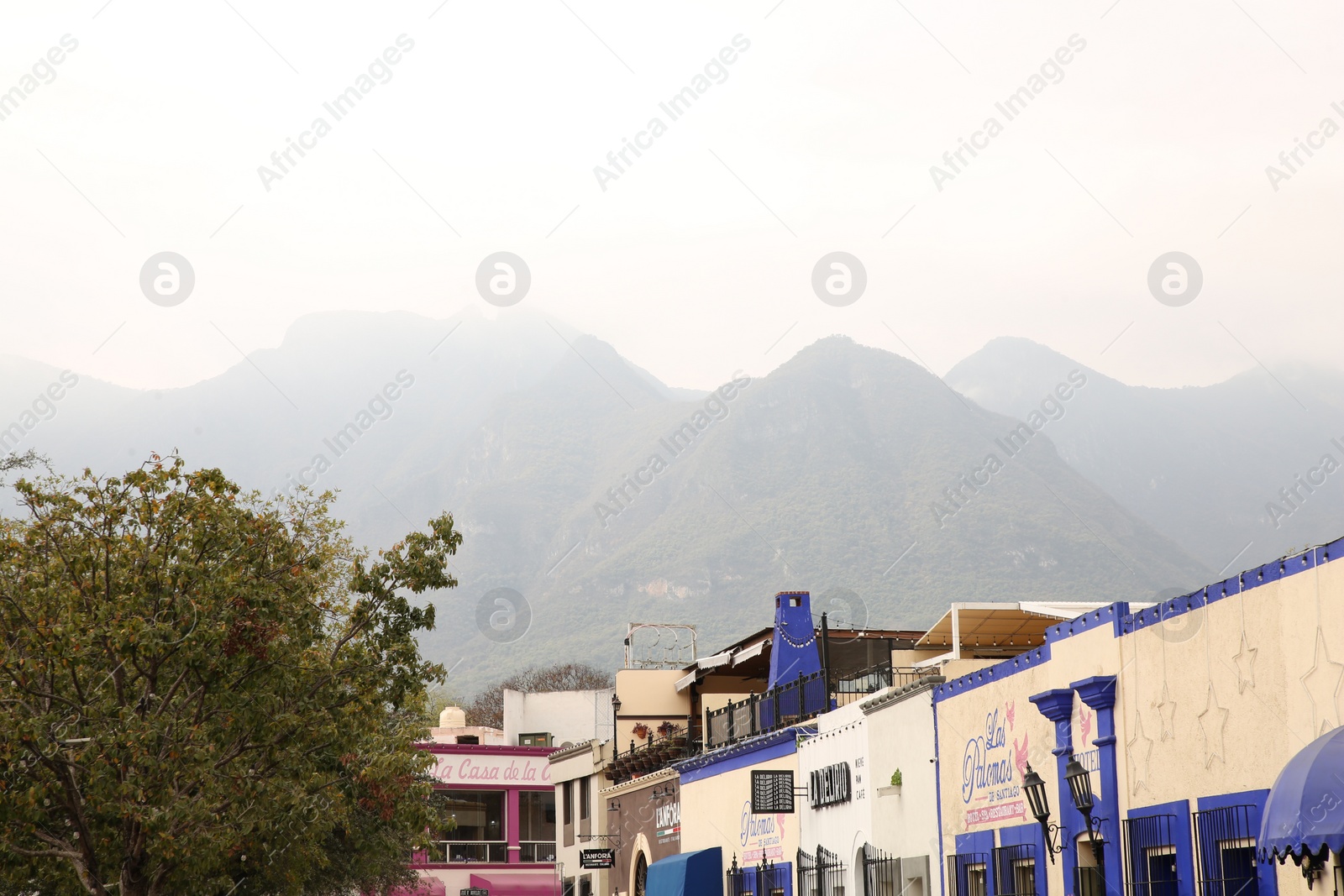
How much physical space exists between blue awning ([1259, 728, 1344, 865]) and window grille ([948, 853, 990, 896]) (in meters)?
7.53

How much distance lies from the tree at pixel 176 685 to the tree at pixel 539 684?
8010 cm

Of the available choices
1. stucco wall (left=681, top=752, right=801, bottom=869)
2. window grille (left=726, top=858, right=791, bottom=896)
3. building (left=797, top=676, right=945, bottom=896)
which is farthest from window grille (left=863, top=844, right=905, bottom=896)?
window grille (left=726, top=858, right=791, bottom=896)

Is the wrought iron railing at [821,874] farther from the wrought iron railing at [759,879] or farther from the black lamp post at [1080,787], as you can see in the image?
the black lamp post at [1080,787]

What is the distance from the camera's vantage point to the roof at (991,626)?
2281cm

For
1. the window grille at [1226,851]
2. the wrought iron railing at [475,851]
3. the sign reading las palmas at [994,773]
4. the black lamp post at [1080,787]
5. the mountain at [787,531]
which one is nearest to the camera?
the window grille at [1226,851]

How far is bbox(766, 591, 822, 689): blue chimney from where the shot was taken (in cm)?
2827

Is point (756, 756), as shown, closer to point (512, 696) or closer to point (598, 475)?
point (512, 696)

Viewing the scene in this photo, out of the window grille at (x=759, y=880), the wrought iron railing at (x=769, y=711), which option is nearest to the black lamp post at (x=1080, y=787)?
the wrought iron railing at (x=769, y=711)

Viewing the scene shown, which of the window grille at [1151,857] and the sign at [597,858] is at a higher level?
the window grille at [1151,857]

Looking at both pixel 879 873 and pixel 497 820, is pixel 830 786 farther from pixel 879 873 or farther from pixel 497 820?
pixel 497 820

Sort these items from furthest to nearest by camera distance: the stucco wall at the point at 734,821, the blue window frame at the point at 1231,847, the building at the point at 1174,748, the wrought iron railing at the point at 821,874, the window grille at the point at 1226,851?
the stucco wall at the point at 734,821, the wrought iron railing at the point at 821,874, the window grille at the point at 1226,851, the blue window frame at the point at 1231,847, the building at the point at 1174,748

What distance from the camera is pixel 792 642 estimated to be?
94.0 ft

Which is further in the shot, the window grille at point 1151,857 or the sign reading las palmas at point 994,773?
the sign reading las palmas at point 994,773

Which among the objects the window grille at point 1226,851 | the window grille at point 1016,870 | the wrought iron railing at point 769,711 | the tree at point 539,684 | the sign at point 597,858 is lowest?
the sign at point 597,858
